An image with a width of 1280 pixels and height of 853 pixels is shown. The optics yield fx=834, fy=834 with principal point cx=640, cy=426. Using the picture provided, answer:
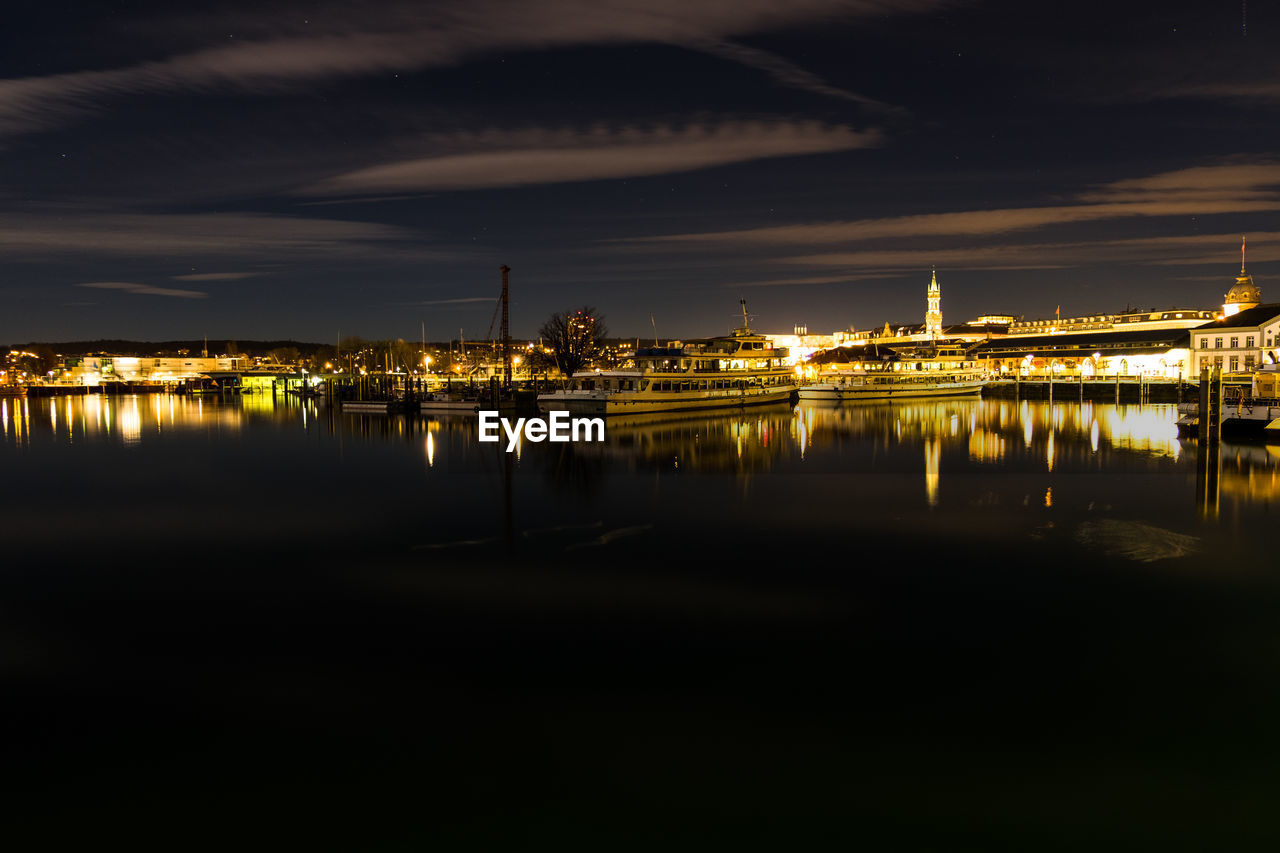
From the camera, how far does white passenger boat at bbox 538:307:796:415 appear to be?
52.6 meters

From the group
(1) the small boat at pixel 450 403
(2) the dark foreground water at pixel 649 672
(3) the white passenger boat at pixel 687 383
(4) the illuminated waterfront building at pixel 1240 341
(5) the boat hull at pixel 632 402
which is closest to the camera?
(2) the dark foreground water at pixel 649 672

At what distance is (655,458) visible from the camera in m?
31.9

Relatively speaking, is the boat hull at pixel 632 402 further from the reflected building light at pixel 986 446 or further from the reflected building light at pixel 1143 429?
the reflected building light at pixel 1143 429

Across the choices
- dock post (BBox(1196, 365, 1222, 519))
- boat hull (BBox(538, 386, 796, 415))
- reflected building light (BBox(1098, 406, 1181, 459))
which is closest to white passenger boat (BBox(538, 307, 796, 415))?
boat hull (BBox(538, 386, 796, 415))

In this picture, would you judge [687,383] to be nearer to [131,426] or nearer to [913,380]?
[913,380]

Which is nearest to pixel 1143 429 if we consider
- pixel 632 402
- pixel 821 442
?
pixel 821 442

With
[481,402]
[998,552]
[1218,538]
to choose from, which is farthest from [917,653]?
[481,402]

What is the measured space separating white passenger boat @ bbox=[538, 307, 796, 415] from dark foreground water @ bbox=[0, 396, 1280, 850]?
30.2 metres

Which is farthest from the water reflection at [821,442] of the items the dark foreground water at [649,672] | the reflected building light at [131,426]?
the dark foreground water at [649,672]

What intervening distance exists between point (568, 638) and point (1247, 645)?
8.85 metres

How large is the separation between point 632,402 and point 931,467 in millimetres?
25742

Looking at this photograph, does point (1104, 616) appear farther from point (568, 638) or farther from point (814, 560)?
point (568, 638)

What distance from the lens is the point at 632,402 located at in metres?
52.2

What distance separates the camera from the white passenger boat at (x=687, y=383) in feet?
173
